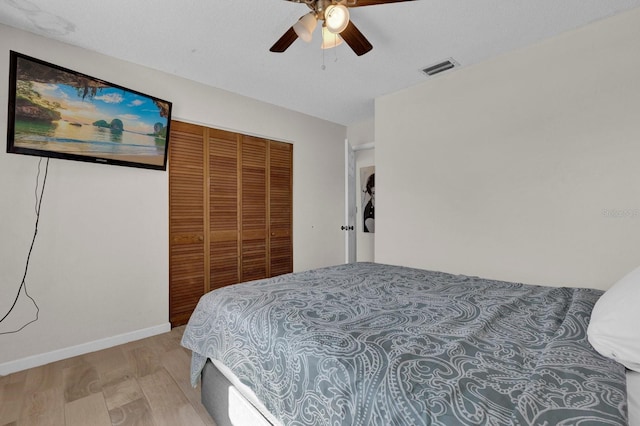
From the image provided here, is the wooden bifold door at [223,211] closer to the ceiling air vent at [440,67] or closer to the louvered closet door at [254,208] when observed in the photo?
the louvered closet door at [254,208]

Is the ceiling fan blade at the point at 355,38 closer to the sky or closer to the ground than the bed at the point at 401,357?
closer to the sky

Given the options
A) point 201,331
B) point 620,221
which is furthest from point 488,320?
point 620,221

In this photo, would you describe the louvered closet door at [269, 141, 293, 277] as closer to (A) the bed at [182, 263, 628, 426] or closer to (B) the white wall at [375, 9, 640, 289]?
(B) the white wall at [375, 9, 640, 289]

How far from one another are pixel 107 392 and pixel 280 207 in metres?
2.44

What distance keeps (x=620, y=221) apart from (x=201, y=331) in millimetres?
2791

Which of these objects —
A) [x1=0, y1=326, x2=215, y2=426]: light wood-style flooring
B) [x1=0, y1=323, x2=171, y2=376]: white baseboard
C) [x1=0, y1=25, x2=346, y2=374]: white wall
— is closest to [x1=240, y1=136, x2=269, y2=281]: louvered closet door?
[x1=0, y1=25, x2=346, y2=374]: white wall

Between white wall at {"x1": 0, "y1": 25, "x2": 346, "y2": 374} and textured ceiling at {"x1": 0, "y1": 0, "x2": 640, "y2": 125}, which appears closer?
textured ceiling at {"x1": 0, "y1": 0, "x2": 640, "y2": 125}

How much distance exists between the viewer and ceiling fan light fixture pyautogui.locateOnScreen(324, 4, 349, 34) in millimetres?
1488

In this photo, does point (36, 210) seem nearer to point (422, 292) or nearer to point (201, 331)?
point (201, 331)

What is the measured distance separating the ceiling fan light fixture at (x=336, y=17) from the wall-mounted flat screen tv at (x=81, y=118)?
6.10 feet

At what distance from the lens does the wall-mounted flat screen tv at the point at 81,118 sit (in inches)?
78.9

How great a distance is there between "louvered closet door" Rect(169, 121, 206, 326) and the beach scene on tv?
0.74 feet

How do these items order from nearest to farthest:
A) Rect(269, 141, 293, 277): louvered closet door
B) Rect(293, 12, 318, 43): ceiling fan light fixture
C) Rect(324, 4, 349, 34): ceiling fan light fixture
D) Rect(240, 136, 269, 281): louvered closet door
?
Rect(324, 4, 349, 34): ceiling fan light fixture → Rect(293, 12, 318, 43): ceiling fan light fixture → Rect(240, 136, 269, 281): louvered closet door → Rect(269, 141, 293, 277): louvered closet door

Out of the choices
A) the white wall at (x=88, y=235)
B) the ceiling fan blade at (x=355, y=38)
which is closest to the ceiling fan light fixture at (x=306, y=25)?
the ceiling fan blade at (x=355, y=38)
